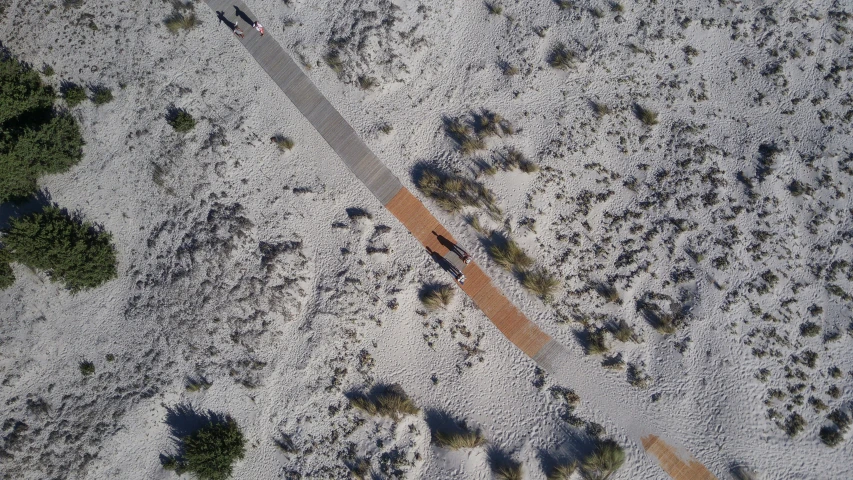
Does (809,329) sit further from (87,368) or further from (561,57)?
(87,368)

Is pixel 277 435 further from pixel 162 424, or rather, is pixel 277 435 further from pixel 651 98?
pixel 651 98

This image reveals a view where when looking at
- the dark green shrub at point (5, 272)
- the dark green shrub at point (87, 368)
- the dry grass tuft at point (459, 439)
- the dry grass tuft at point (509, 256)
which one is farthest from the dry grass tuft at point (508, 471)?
the dark green shrub at point (5, 272)

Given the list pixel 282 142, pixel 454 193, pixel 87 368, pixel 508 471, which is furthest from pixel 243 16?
pixel 508 471

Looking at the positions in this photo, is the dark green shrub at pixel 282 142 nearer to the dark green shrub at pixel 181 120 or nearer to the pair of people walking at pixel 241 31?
the dark green shrub at pixel 181 120

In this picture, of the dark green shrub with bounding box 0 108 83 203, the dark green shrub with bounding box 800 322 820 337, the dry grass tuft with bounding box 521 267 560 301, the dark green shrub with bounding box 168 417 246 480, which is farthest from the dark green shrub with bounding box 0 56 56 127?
the dark green shrub with bounding box 800 322 820 337

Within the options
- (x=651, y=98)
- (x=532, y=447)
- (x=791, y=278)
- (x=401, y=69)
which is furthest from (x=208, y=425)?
(x=791, y=278)
